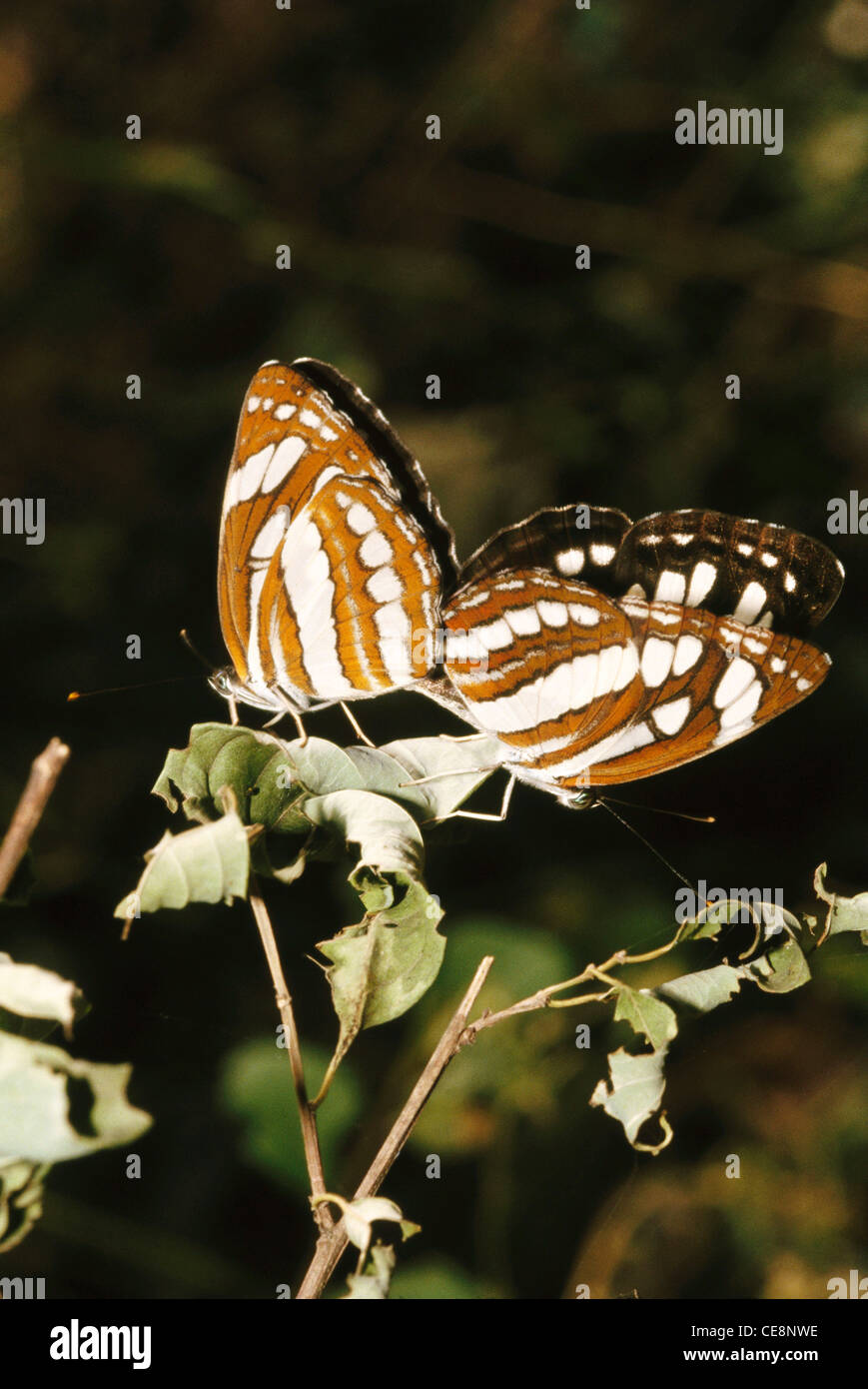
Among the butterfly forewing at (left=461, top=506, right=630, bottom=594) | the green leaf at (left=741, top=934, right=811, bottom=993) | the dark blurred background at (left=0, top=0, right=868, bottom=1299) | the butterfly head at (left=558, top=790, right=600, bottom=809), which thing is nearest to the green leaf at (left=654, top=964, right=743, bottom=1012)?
the green leaf at (left=741, top=934, right=811, bottom=993)

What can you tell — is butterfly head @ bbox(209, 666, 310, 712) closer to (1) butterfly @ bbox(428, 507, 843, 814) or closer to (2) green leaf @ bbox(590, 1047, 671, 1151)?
(1) butterfly @ bbox(428, 507, 843, 814)

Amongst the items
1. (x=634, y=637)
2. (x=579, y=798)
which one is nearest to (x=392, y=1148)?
(x=579, y=798)

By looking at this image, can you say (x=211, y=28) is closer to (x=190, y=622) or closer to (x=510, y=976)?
(x=190, y=622)

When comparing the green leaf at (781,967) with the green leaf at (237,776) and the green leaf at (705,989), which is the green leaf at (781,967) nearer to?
the green leaf at (705,989)

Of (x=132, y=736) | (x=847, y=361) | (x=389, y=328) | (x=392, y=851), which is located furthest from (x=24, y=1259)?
(x=847, y=361)

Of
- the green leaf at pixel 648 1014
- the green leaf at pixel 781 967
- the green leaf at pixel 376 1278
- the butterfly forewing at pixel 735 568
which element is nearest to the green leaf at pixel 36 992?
the green leaf at pixel 376 1278

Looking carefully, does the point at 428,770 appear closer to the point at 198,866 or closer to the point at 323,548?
the point at 198,866
